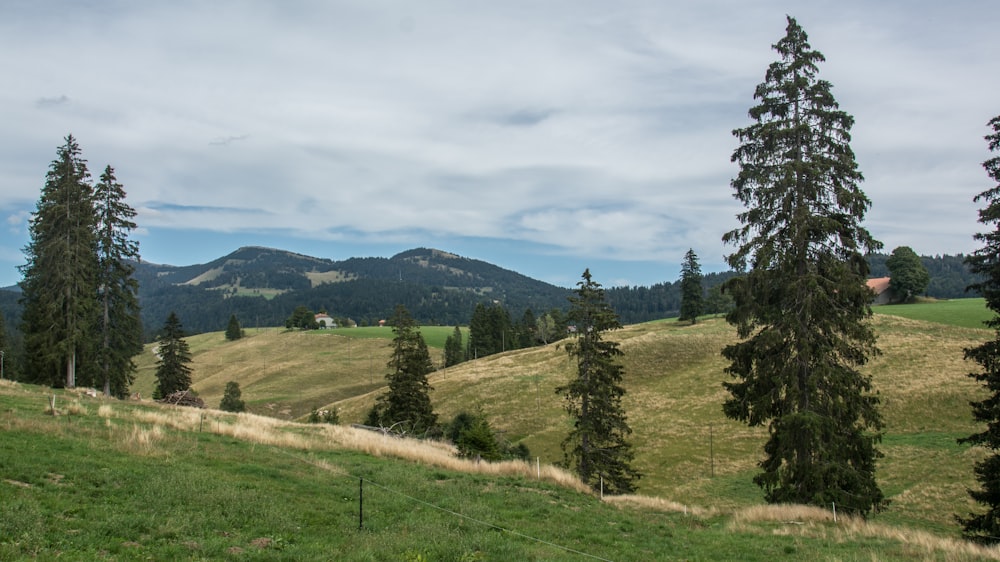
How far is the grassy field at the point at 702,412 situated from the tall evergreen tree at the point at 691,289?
7774 millimetres

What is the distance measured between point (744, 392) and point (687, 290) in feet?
263

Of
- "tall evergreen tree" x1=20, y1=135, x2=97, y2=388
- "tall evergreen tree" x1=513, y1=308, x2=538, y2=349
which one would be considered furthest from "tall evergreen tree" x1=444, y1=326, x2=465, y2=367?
"tall evergreen tree" x1=20, y1=135, x2=97, y2=388

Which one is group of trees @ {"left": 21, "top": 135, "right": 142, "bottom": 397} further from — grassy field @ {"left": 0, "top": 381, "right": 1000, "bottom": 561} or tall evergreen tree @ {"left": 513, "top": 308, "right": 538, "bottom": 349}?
tall evergreen tree @ {"left": 513, "top": 308, "right": 538, "bottom": 349}

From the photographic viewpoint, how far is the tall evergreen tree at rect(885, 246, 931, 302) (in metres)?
92.4

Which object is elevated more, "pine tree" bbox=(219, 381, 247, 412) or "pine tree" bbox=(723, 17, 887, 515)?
"pine tree" bbox=(723, 17, 887, 515)

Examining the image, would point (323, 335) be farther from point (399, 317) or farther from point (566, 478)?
point (566, 478)

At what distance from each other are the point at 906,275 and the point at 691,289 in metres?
34.4

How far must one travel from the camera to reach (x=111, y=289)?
128 feet

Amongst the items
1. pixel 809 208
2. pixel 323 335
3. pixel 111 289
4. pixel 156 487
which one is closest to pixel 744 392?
pixel 809 208

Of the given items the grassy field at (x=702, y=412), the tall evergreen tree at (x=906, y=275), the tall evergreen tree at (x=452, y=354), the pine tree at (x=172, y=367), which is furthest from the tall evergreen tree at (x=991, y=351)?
the tall evergreen tree at (x=452, y=354)

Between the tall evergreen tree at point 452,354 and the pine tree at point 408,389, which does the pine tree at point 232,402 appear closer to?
the pine tree at point 408,389

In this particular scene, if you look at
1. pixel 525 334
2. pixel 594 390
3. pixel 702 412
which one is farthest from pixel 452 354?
pixel 594 390

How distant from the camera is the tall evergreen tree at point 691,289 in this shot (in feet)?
309

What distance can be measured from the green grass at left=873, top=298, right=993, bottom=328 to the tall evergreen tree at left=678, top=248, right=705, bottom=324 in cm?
2514
